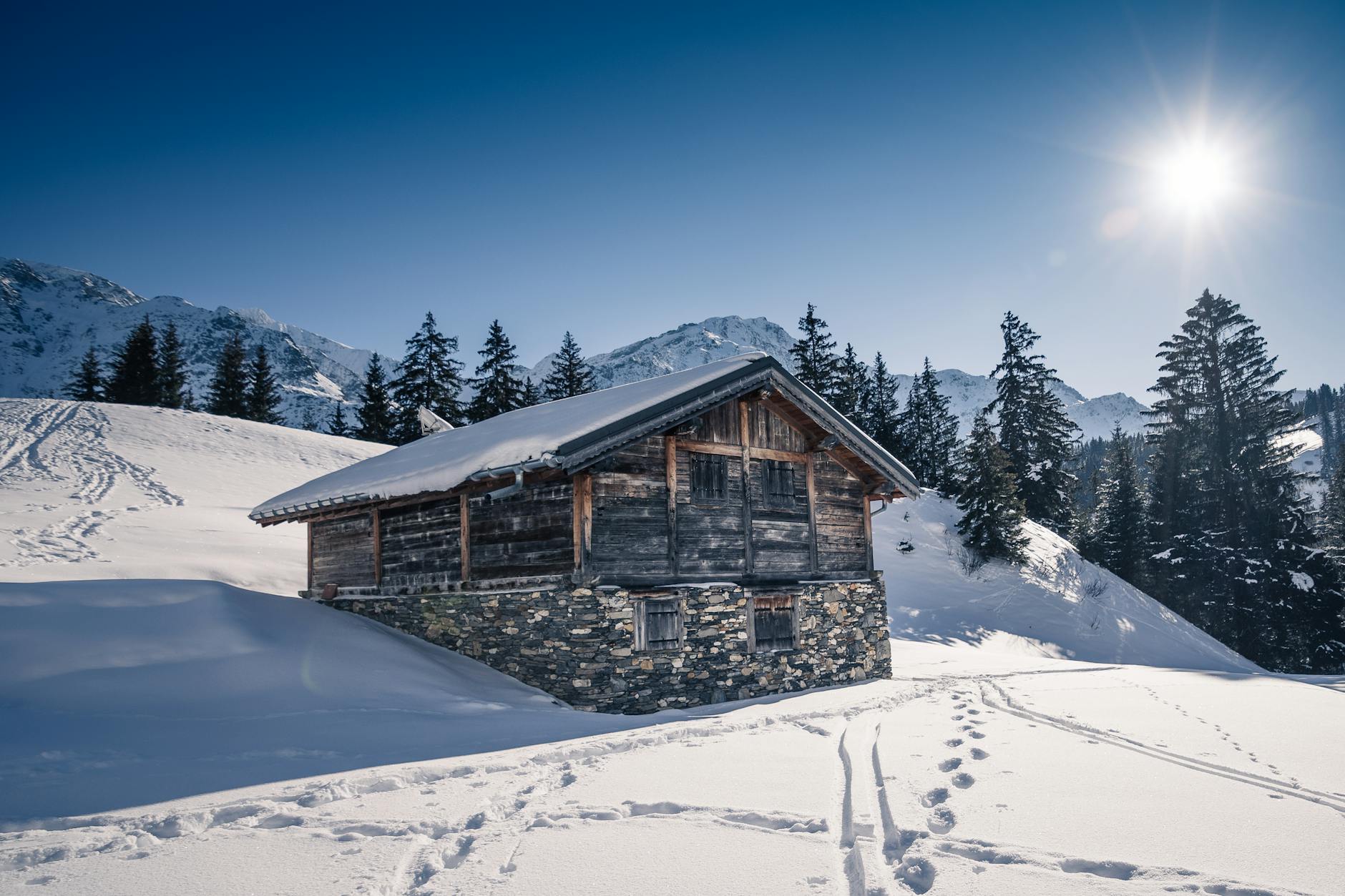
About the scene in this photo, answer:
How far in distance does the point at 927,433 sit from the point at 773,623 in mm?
45031

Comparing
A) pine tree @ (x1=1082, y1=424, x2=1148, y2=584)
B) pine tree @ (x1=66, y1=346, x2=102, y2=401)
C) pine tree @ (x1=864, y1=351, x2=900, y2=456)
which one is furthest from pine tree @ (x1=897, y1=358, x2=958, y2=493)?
pine tree @ (x1=66, y1=346, x2=102, y2=401)

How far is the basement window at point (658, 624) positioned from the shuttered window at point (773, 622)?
6.28 ft

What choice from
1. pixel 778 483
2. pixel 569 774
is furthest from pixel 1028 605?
pixel 569 774

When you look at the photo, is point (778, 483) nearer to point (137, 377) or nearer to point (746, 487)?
point (746, 487)

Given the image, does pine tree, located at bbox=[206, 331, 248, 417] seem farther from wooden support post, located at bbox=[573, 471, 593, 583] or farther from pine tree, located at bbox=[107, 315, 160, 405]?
wooden support post, located at bbox=[573, 471, 593, 583]

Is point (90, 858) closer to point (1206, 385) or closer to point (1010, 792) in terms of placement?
point (1010, 792)

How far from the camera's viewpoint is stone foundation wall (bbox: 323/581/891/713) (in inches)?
492

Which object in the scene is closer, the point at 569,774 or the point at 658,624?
the point at 569,774

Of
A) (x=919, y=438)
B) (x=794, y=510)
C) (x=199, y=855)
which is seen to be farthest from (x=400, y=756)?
(x=919, y=438)

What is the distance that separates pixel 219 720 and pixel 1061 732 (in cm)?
989

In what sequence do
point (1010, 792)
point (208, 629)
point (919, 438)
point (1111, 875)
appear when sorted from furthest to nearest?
point (919, 438), point (208, 629), point (1010, 792), point (1111, 875)

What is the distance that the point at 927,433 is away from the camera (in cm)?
5669

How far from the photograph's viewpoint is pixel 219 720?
8.91m

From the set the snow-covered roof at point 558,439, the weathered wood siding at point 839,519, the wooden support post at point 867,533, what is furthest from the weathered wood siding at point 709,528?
the wooden support post at point 867,533
